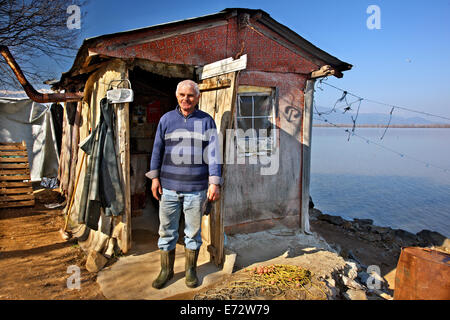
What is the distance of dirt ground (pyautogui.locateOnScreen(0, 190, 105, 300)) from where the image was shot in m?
3.29

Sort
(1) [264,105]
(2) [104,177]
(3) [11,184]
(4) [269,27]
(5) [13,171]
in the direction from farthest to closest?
(5) [13,171] → (3) [11,184] → (1) [264,105] → (4) [269,27] → (2) [104,177]

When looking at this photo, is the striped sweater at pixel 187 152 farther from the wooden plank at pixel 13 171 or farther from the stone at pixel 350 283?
the wooden plank at pixel 13 171

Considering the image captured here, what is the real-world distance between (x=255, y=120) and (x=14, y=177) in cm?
640

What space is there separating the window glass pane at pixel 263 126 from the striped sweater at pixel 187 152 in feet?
7.80

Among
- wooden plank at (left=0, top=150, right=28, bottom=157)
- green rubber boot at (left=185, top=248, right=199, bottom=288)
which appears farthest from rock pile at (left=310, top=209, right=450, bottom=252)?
wooden plank at (left=0, top=150, right=28, bottom=157)

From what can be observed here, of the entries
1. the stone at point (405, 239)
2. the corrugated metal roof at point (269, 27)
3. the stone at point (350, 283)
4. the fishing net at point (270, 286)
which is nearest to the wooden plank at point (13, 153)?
the corrugated metal roof at point (269, 27)

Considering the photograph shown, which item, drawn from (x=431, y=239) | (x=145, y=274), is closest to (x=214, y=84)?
(x=145, y=274)

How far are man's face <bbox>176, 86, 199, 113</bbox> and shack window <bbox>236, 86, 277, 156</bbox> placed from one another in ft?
7.18

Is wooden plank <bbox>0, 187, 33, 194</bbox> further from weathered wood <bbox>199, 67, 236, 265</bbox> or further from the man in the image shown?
the man

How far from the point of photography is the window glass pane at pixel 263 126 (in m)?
5.52

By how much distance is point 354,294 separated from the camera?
3881 millimetres

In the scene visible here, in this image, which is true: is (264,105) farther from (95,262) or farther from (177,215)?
(95,262)
